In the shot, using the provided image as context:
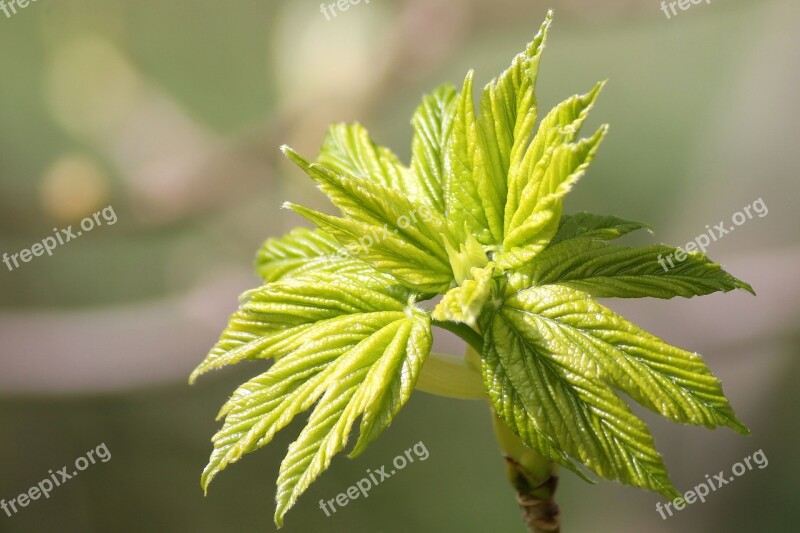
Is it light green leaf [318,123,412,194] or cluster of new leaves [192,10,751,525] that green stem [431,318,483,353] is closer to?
cluster of new leaves [192,10,751,525]

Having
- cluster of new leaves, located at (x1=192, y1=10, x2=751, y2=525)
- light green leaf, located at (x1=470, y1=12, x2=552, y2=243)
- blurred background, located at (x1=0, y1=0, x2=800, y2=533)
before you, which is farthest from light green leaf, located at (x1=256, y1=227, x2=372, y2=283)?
blurred background, located at (x1=0, y1=0, x2=800, y2=533)

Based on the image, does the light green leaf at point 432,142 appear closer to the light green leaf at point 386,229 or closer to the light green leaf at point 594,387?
the light green leaf at point 386,229

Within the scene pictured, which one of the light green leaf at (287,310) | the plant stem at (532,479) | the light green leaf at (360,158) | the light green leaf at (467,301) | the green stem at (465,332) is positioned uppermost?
the light green leaf at (360,158)

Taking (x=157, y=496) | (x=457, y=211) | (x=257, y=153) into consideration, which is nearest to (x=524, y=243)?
(x=457, y=211)

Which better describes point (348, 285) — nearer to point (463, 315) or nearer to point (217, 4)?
point (463, 315)

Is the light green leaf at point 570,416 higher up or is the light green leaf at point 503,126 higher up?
the light green leaf at point 503,126

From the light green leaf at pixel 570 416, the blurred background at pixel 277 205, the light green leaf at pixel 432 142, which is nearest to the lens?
the light green leaf at pixel 570 416

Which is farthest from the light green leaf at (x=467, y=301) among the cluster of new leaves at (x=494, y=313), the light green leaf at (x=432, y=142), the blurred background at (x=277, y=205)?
the blurred background at (x=277, y=205)
